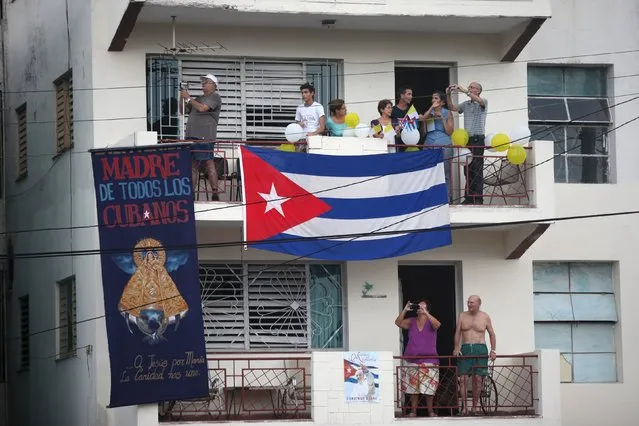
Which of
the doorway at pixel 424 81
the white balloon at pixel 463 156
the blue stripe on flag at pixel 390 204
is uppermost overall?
the doorway at pixel 424 81

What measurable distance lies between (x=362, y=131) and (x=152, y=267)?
12.2ft

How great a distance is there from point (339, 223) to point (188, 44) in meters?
3.69

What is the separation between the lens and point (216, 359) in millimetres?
24516

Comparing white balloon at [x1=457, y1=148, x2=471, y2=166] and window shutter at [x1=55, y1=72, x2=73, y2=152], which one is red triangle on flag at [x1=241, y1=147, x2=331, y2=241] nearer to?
white balloon at [x1=457, y1=148, x2=471, y2=166]

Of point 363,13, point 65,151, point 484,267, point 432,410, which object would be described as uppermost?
point 363,13

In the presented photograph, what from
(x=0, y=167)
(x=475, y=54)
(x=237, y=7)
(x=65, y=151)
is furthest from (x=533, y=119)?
(x=0, y=167)

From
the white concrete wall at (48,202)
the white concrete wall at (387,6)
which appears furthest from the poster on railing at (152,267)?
the white concrete wall at (387,6)

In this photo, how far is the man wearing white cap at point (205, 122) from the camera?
2489 centimetres

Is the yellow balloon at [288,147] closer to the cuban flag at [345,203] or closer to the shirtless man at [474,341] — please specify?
the cuban flag at [345,203]

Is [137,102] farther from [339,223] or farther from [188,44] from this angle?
[339,223]

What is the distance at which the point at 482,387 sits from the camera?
25484mm

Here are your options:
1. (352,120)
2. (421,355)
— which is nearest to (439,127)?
(352,120)

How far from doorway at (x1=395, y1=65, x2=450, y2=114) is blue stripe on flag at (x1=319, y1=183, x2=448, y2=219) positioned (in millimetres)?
2472

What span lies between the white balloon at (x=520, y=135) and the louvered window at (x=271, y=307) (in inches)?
135
